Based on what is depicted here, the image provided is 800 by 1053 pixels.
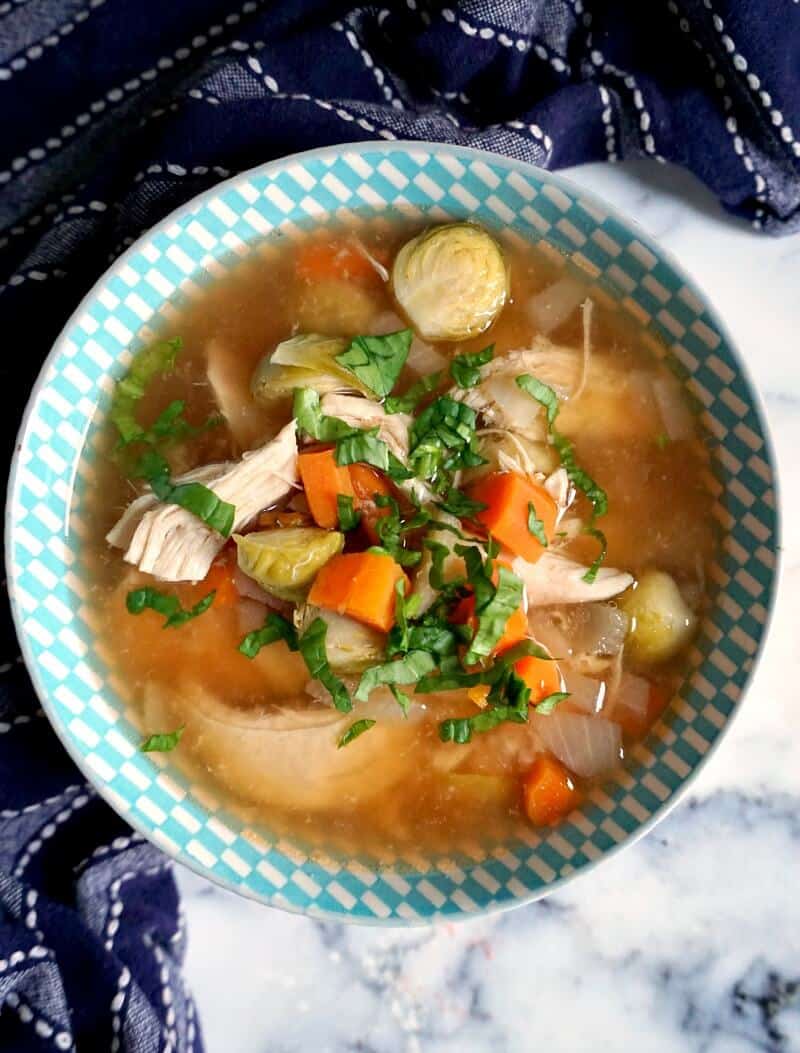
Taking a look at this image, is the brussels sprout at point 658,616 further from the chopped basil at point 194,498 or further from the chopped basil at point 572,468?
the chopped basil at point 194,498

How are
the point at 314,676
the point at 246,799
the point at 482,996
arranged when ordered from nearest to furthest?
the point at 314,676, the point at 246,799, the point at 482,996

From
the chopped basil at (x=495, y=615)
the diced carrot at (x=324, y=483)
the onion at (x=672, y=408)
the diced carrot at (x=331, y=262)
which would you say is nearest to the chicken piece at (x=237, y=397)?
the diced carrot at (x=324, y=483)

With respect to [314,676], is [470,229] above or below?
above

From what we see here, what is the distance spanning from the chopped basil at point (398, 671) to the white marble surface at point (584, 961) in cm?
74

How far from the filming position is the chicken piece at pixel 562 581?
7.45ft

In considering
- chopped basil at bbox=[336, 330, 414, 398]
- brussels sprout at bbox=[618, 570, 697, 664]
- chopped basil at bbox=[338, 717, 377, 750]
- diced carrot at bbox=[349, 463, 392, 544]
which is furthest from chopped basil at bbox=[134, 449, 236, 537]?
brussels sprout at bbox=[618, 570, 697, 664]

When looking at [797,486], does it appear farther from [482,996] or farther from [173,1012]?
[173,1012]

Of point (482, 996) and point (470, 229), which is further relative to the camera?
point (482, 996)

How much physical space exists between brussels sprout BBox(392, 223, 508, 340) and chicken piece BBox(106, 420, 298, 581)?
0.39 m

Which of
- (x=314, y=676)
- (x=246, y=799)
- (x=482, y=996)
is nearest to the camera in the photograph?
(x=314, y=676)

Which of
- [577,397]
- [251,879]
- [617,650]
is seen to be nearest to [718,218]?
[577,397]

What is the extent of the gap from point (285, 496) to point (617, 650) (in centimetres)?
80

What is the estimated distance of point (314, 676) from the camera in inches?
87.5

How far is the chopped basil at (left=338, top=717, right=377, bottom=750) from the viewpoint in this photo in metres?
2.27
